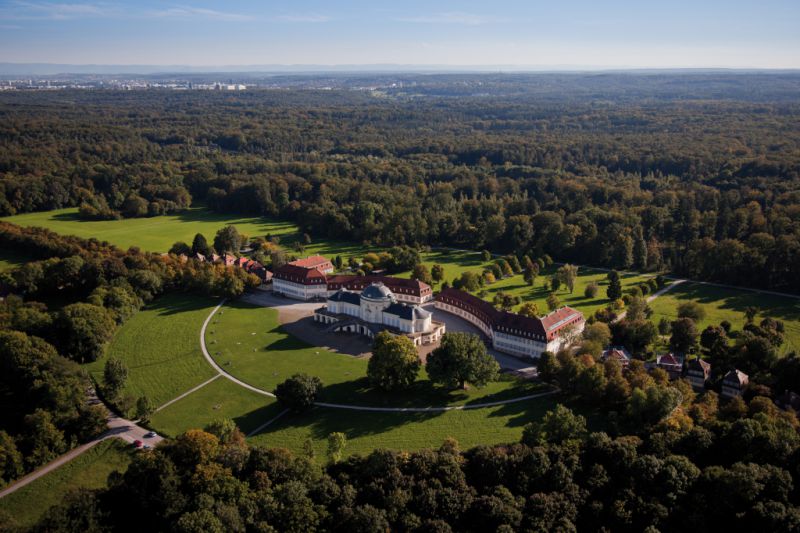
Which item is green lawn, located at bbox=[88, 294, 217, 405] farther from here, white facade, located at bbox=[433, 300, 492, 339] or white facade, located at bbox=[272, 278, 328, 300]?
white facade, located at bbox=[433, 300, 492, 339]

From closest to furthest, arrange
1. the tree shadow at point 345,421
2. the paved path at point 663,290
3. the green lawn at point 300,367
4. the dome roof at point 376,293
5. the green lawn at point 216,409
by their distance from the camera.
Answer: the tree shadow at point 345,421 < the green lawn at point 216,409 < the green lawn at point 300,367 < the dome roof at point 376,293 < the paved path at point 663,290

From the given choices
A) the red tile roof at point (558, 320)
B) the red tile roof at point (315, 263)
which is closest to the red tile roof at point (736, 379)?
the red tile roof at point (558, 320)

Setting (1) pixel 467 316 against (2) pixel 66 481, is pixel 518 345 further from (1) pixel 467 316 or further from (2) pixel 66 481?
(2) pixel 66 481

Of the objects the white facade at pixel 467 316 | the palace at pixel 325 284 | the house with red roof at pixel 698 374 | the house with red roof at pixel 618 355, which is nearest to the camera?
the house with red roof at pixel 698 374

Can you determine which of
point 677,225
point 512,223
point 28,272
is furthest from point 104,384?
point 677,225

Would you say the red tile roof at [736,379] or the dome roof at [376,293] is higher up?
the dome roof at [376,293]

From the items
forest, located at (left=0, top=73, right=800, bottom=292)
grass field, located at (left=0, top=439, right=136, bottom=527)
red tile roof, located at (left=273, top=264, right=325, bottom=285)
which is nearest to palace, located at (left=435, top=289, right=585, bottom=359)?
red tile roof, located at (left=273, top=264, right=325, bottom=285)

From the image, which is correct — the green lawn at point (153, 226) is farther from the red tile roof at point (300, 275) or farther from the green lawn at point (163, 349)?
the red tile roof at point (300, 275)

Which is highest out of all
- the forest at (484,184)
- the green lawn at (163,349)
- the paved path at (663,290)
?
the forest at (484,184)
